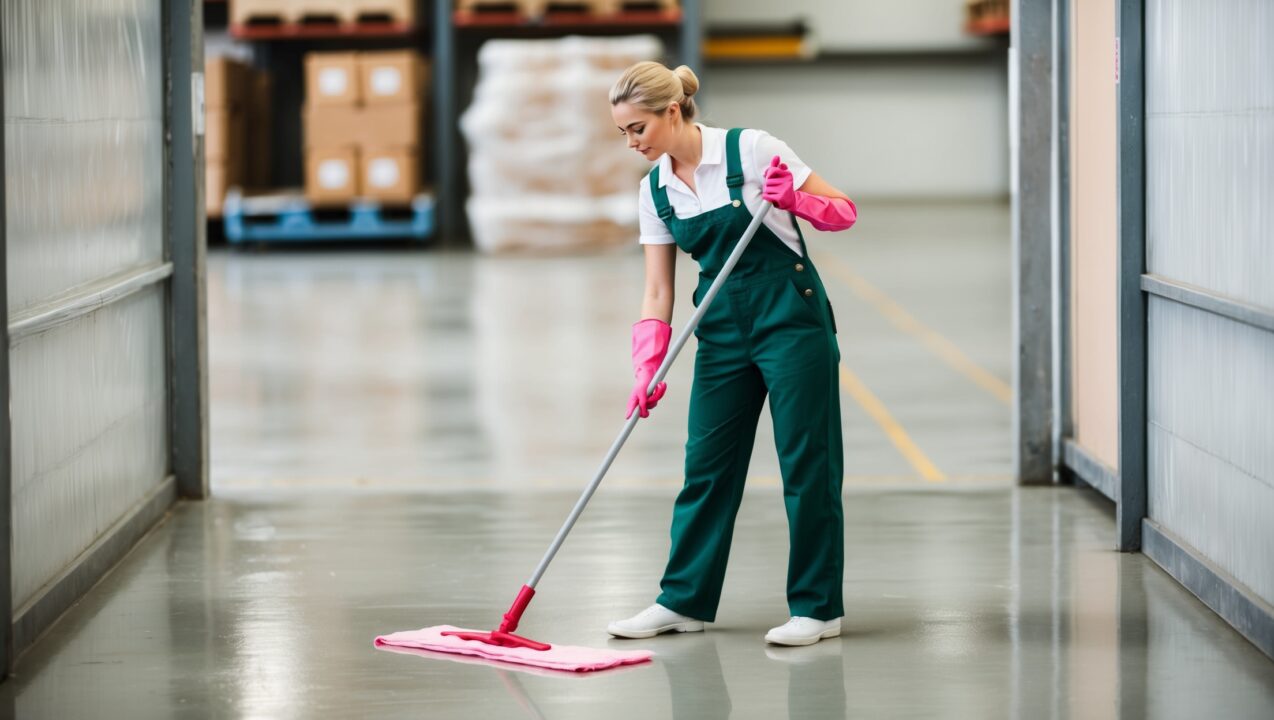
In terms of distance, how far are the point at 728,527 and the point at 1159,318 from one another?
1686 mm

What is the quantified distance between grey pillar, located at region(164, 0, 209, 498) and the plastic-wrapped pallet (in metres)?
10.5

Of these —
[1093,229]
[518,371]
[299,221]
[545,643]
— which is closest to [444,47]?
[299,221]

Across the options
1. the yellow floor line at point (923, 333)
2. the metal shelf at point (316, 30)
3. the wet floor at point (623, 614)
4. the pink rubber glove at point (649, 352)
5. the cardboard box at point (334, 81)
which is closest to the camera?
the wet floor at point (623, 614)

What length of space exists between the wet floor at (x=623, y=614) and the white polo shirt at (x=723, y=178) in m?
1.13

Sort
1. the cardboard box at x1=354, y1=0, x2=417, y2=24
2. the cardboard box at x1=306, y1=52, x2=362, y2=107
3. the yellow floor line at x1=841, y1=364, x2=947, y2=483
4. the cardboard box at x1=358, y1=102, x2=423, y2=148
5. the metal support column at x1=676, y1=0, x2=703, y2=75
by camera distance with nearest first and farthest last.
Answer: the yellow floor line at x1=841, y1=364, x2=947, y2=483 → the cardboard box at x1=306, y1=52, x2=362, y2=107 → the cardboard box at x1=358, y1=102, x2=423, y2=148 → the cardboard box at x1=354, y1=0, x2=417, y2=24 → the metal support column at x1=676, y1=0, x2=703, y2=75

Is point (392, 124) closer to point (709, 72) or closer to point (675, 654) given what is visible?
point (709, 72)

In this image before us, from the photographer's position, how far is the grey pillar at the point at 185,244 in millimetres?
6512

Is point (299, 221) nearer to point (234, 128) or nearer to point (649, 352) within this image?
point (234, 128)

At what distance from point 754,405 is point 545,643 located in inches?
32.8

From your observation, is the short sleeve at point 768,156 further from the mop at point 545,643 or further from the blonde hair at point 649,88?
the blonde hair at point 649,88

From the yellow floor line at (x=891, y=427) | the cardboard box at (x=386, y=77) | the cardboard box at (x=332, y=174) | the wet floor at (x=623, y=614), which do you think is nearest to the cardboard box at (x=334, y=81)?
the cardboard box at (x=386, y=77)

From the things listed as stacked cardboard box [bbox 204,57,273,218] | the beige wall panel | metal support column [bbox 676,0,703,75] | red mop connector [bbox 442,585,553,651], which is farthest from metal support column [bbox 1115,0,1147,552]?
metal support column [bbox 676,0,703,75]

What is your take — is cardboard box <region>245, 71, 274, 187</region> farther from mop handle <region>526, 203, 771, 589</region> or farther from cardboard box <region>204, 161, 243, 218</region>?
mop handle <region>526, 203, 771, 589</region>

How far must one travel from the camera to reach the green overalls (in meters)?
4.41
